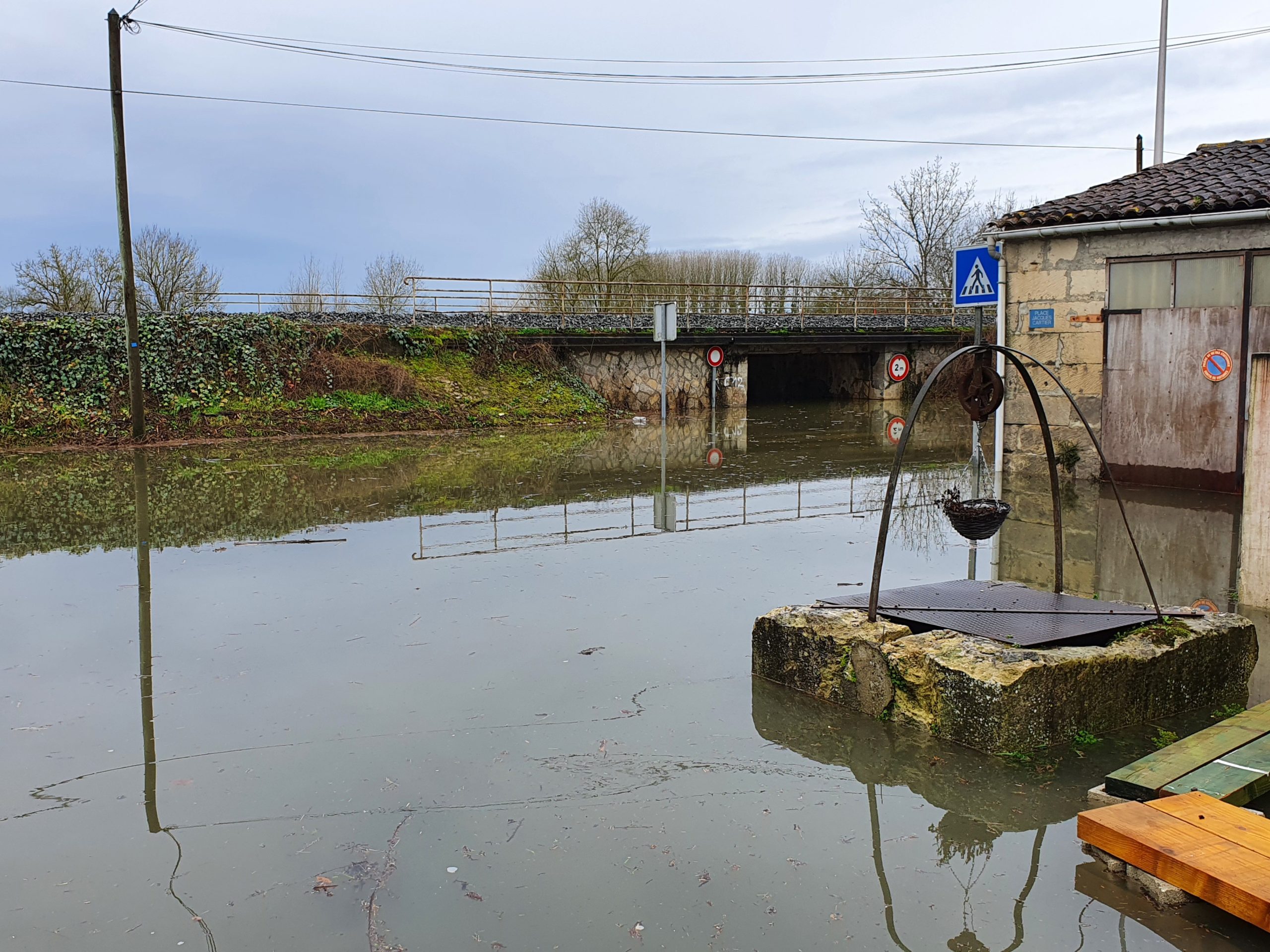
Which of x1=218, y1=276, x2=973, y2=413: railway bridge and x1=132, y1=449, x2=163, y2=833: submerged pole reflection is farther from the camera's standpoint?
x1=218, y1=276, x2=973, y2=413: railway bridge

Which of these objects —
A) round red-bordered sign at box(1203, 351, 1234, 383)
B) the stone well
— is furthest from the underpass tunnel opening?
the stone well

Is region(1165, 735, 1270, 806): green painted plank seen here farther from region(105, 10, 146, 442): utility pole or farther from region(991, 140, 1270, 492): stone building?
region(105, 10, 146, 442): utility pole

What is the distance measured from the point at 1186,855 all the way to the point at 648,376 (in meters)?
25.4

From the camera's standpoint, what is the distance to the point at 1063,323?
1312 centimetres

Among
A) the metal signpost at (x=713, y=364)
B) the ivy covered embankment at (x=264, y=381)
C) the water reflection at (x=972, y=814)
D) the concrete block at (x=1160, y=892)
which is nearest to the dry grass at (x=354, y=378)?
the ivy covered embankment at (x=264, y=381)

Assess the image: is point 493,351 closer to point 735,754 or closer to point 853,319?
point 853,319

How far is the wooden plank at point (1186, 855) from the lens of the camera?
3.03 metres

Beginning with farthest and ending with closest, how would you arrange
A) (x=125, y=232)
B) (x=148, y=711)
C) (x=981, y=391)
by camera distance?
(x=125, y=232) → (x=981, y=391) → (x=148, y=711)

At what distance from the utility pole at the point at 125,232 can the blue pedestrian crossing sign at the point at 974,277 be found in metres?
14.3

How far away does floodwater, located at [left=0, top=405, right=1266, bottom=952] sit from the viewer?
329 cm

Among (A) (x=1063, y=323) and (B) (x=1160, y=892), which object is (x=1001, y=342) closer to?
(A) (x=1063, y=323)

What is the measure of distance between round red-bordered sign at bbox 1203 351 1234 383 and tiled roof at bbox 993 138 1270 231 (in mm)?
1620

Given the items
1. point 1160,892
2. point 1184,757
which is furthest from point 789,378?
point 1160,892

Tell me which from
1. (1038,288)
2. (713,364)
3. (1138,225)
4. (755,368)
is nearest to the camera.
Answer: (1138,225)
